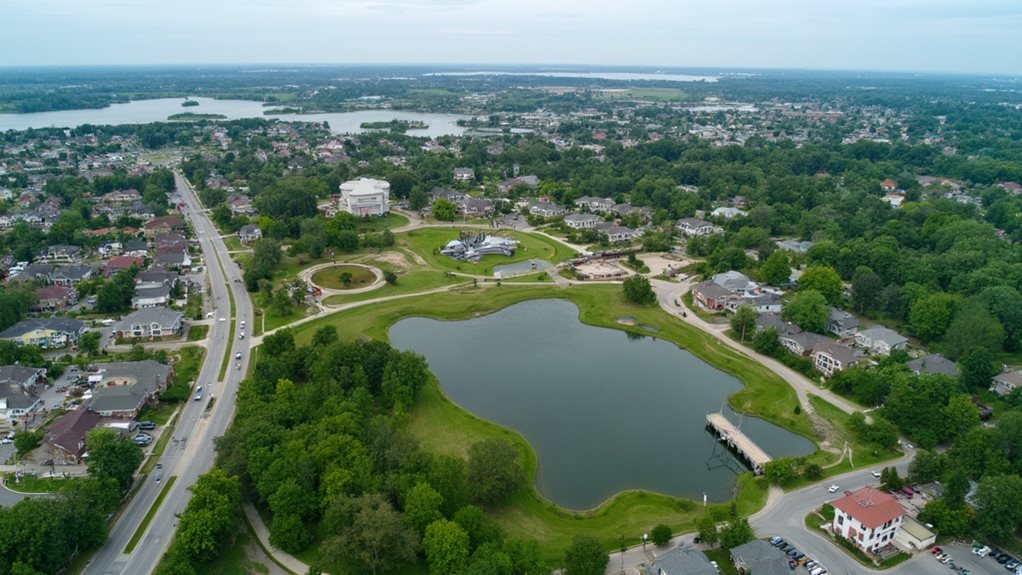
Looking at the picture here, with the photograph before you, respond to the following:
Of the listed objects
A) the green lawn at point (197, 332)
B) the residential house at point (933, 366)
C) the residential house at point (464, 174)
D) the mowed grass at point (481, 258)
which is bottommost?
the green lawn at point (197, 332)

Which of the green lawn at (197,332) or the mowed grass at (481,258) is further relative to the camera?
the mowed grass at (481,258)

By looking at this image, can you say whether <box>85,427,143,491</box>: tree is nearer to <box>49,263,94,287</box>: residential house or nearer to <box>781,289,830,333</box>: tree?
<box>49,263,94,287</box>: residential house

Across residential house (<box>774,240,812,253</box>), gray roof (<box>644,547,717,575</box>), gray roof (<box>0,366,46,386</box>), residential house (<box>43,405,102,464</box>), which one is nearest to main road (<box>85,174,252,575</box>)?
residential house (<box>43,405,102,464</box>)

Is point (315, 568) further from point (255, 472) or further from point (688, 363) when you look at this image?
point (688, 363)

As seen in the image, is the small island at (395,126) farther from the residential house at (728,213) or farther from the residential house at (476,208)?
the residential house at (728,213)

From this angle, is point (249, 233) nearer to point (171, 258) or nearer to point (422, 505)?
point (171, 258)

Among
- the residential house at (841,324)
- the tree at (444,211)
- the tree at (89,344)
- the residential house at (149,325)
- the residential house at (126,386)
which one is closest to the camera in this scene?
the residential house at (126,386)

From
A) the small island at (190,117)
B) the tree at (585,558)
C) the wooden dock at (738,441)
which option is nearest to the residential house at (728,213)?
the wooden dock at (738,441)
